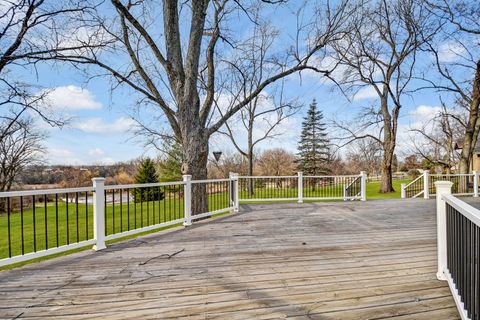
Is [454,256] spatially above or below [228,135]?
below

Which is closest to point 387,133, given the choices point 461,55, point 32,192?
point 461,55

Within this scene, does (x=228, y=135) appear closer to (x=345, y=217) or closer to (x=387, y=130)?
(x=387, y=130)

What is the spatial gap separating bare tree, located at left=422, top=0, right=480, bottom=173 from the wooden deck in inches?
453

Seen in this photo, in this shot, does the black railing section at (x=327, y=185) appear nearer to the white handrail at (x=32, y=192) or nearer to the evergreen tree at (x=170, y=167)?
the white handrail at (x=32, y=192)

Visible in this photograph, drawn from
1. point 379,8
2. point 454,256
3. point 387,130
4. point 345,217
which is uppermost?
point 379,8

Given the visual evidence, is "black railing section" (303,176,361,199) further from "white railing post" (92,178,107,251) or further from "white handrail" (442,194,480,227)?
"white railing post" (92,178,107,251)

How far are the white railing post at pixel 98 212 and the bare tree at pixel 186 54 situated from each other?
8.44ft

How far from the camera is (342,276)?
8.72 ft

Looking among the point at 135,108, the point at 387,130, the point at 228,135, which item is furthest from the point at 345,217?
the point at 228,135

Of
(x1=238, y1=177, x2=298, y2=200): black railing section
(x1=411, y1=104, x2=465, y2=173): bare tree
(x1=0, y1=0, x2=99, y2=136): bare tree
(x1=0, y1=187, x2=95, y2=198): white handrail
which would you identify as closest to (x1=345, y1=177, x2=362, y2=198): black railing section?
(x1=238, y1=177, x2=298, y2=200): black railing section

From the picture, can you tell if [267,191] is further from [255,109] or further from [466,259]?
[466,259]

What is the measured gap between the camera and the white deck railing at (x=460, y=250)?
1.64m

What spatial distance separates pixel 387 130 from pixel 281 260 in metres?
16.0

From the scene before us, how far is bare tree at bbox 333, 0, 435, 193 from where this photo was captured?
13836 millimetres
